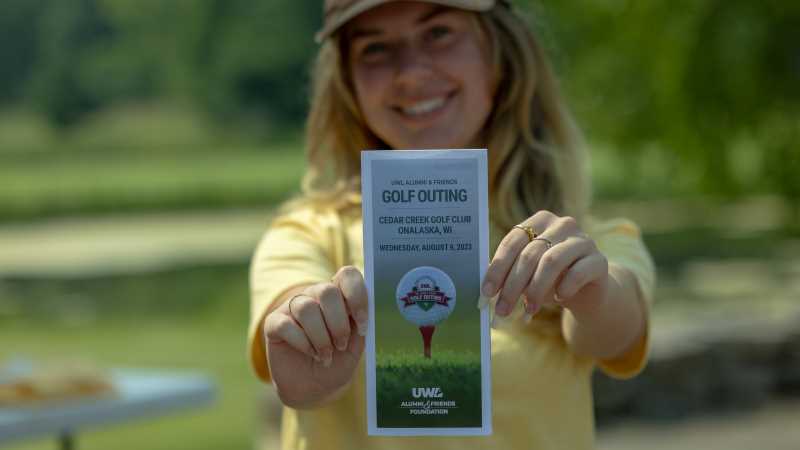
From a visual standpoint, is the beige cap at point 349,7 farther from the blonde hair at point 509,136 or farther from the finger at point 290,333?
the finger at point 290,333

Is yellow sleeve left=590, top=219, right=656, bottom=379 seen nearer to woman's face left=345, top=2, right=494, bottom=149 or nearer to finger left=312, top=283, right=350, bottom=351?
woman's face left=345, top=2, right=494, bottom=149

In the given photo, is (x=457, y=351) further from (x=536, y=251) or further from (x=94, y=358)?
(x=94, y=358)

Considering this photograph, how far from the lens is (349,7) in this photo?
1921 millimetres

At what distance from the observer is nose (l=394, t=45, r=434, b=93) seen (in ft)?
6.29

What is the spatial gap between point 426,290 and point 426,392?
124 mm

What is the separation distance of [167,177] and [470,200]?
26.0m

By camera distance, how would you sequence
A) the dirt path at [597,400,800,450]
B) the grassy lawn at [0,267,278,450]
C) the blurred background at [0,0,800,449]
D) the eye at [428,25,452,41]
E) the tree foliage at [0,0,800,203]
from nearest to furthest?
1. the eye at [428,25,452,41]
2. the dirt path at [597,400,800,450]
3. the blurred background at [0,0,800,449]
4. the grassy lawn at [0,267,278,450]
5. the tree foliage at [0,0,800,203]

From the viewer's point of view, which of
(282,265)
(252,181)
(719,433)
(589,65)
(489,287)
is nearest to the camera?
(489,287)

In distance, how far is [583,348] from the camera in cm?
191

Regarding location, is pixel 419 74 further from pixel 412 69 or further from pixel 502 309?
pixel 502 309

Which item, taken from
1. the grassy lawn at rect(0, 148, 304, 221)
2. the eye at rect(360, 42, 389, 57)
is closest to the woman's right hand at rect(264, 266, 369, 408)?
the eye at rect(360, 42, 389, 57)

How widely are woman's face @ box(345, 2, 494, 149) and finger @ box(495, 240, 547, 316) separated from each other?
1.64 feet

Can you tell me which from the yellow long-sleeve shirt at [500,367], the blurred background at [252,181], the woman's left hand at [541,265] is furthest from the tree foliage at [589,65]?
the woman's left hand at [541,265]

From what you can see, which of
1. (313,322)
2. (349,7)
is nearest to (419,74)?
(349,7)
